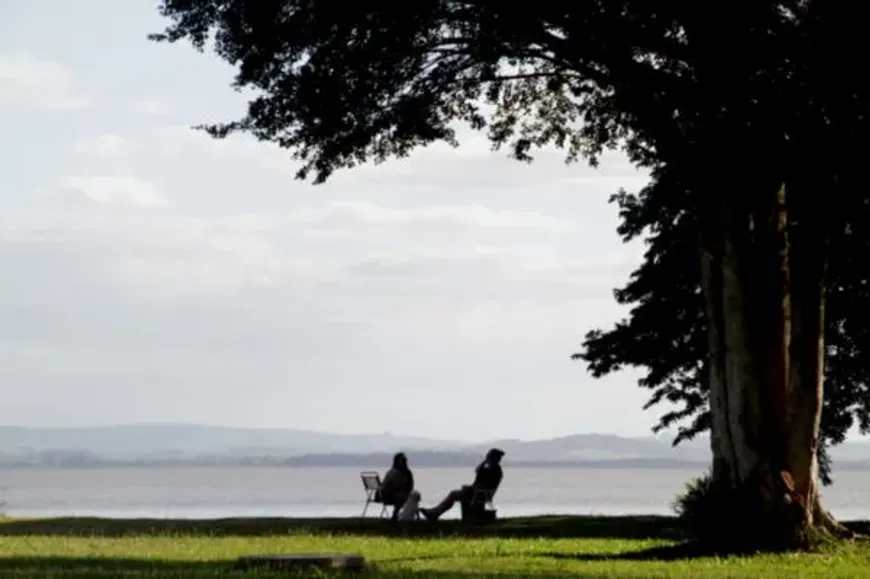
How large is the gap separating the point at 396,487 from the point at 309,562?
42.0ft

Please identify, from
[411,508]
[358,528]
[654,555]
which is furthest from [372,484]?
[654,555]

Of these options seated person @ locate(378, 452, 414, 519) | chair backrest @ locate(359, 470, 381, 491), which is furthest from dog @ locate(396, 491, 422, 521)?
chair backrest @ locate(359, 470, 381, 491)

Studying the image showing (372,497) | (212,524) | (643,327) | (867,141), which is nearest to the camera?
(867,141)

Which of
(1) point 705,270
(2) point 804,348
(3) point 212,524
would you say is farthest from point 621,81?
(3) point 212,524

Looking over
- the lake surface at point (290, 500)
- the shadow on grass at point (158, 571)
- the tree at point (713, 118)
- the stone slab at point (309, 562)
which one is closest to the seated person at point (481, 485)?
the tree at point (713, 118)

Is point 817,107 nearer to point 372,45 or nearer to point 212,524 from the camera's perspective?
point 372,45

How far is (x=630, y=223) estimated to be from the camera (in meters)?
35.7

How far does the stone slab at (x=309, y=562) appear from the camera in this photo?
54.3ft

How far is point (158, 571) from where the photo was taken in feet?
54.8

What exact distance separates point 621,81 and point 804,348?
13.4ft

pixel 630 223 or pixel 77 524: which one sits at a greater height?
pixel 630 223

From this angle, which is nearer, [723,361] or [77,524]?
[723,361]

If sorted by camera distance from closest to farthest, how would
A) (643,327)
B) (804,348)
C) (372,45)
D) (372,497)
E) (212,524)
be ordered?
(372,45)
(804,348)
(212,524)
(372,497)
(643,327)

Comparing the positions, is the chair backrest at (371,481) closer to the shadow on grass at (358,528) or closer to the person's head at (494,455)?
the shadow on grass at (358,528)
